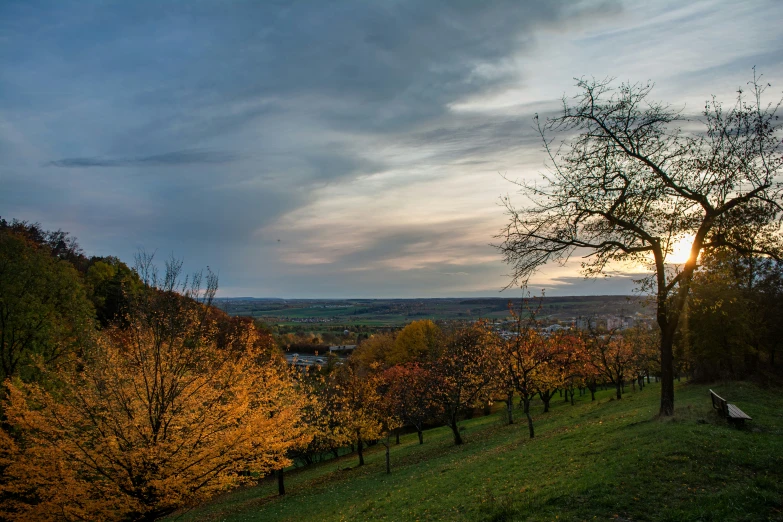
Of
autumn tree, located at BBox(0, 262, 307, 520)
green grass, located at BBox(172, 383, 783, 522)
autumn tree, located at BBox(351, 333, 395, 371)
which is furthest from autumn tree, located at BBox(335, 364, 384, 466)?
autumn tree, located at BBox(351, 333, 395, 371)

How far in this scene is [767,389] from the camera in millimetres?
27266

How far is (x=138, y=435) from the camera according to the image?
14.9 m

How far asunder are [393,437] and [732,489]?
4838 cm

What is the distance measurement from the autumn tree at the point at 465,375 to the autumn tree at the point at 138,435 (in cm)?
1858

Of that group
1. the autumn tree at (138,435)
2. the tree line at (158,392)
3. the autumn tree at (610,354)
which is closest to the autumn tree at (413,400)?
the tree line at (158,392)

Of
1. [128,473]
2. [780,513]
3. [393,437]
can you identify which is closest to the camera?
[780,513]

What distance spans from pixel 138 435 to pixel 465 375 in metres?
25.6

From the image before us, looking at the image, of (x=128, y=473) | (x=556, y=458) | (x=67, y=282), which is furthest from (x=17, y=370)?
(x=556, y=458)

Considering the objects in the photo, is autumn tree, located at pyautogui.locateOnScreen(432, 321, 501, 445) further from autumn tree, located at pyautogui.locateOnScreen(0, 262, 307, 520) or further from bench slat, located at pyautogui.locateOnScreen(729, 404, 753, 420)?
bench slat, located at pyautogui.locateOnScreen(729, 404, 753, 420)

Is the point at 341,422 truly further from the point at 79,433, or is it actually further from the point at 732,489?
the point at 732,489

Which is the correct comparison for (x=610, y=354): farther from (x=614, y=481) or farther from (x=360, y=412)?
(x=614, y=481)

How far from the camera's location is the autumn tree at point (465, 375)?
33500mm

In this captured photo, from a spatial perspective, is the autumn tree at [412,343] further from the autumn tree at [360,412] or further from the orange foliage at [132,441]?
the orange foliage at [132,441]

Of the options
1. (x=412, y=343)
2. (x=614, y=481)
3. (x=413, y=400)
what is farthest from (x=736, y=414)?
(x=412, y=343)
